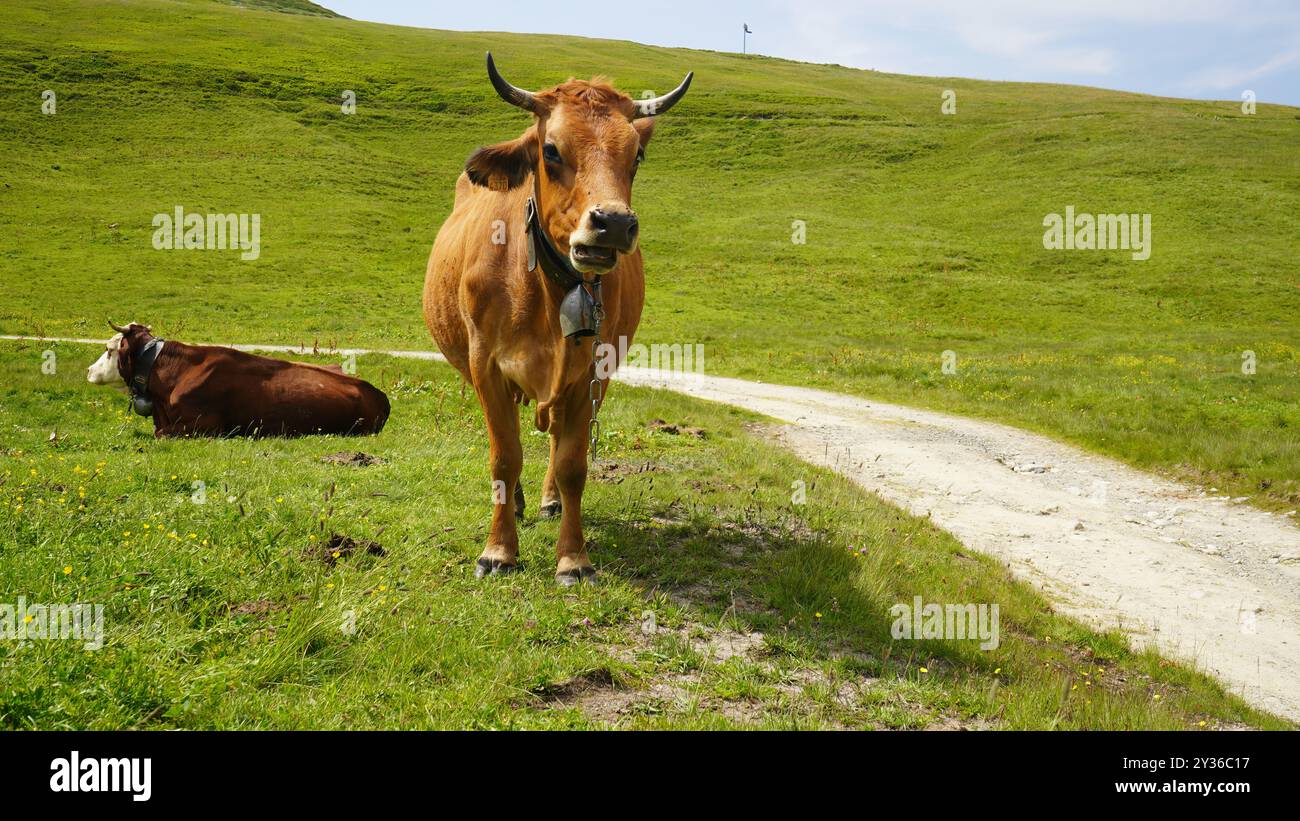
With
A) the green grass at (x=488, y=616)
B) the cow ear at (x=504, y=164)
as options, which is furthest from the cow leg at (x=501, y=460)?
the cow ear at (x=504, y=164)

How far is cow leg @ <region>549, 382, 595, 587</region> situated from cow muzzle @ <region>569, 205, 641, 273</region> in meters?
1.46

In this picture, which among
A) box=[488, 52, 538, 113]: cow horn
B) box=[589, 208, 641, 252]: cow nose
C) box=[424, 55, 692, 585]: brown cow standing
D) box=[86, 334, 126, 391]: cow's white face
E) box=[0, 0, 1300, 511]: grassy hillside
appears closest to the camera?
box=[589, 208, 641, 252]: cow nose

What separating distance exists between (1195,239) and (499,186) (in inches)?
2068

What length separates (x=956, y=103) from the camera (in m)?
90.4

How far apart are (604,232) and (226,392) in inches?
337

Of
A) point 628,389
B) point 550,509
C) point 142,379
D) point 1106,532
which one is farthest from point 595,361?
point 628,389

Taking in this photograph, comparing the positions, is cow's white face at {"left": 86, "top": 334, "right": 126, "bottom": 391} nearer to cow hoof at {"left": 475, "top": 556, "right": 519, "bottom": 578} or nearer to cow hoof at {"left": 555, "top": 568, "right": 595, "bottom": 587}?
cow hoof at {"left": 475, "top": 556, "right": 519, "bottom": 578}

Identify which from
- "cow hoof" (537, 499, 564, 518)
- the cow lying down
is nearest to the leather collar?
"cow hoof" (537, 499, 564, 518)

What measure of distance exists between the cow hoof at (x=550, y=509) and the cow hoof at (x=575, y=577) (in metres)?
1.88

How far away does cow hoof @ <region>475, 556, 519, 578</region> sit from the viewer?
6.48 meters

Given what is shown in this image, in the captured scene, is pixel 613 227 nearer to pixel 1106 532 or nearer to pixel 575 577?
pixel 575 577

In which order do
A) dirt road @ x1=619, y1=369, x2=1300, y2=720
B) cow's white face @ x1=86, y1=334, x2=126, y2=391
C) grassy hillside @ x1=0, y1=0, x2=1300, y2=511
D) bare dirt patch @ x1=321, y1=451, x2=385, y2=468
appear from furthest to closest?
grassy hillside @ x1=0, y1=0, x2=1300, y2=511, cow's white face @ x1=86, y1=334, x2=126, y2=391, bare dirt patch @ x1=321, y1=451, x2=385, y2=468, dirt road @ x1=619, y1=369, x2=1300, y2=720

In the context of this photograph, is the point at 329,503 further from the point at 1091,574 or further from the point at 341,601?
the point at 1091,574

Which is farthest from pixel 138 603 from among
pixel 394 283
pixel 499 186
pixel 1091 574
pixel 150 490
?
pixel 394 283
